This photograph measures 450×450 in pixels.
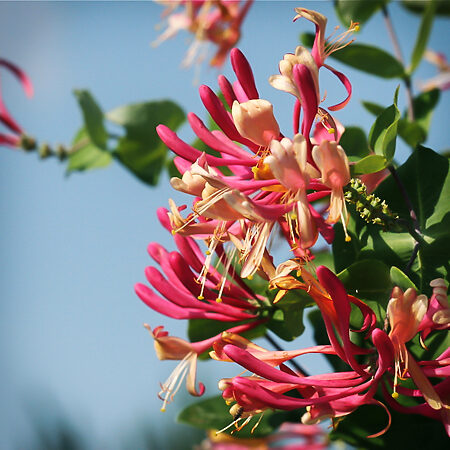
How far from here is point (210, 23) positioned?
1.48 metres

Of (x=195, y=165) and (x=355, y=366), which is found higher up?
(x=195, y=165)

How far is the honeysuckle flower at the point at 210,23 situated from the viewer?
147 centimetres

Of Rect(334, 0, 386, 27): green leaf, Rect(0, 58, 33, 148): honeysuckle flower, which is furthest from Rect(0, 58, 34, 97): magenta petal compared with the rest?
Rect(334, 0, 386, 27): green leaf

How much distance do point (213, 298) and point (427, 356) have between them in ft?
0.71

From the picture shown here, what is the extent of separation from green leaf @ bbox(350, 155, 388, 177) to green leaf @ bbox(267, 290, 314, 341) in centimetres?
15

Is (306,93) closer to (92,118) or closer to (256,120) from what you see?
(256,120)

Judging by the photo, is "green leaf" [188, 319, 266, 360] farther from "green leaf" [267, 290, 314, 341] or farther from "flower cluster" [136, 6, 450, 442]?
"flower cluster" [136, 6, 450, 442]

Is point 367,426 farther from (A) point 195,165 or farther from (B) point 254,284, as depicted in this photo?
(A) point 195,165

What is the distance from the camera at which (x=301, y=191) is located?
0.54 m

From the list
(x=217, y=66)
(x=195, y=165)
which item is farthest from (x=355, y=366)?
(x=217, y=66)

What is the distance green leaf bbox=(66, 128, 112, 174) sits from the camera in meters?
1.38

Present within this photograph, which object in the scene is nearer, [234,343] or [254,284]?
[234,343]

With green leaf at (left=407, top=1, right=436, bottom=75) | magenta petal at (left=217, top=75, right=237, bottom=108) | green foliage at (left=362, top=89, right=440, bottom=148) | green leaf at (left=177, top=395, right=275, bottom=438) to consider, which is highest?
magenta petal at (left=217, top=75, right=237, bottom=108)

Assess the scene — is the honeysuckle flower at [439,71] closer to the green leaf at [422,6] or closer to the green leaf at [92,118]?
the green leaf at [422,6]
